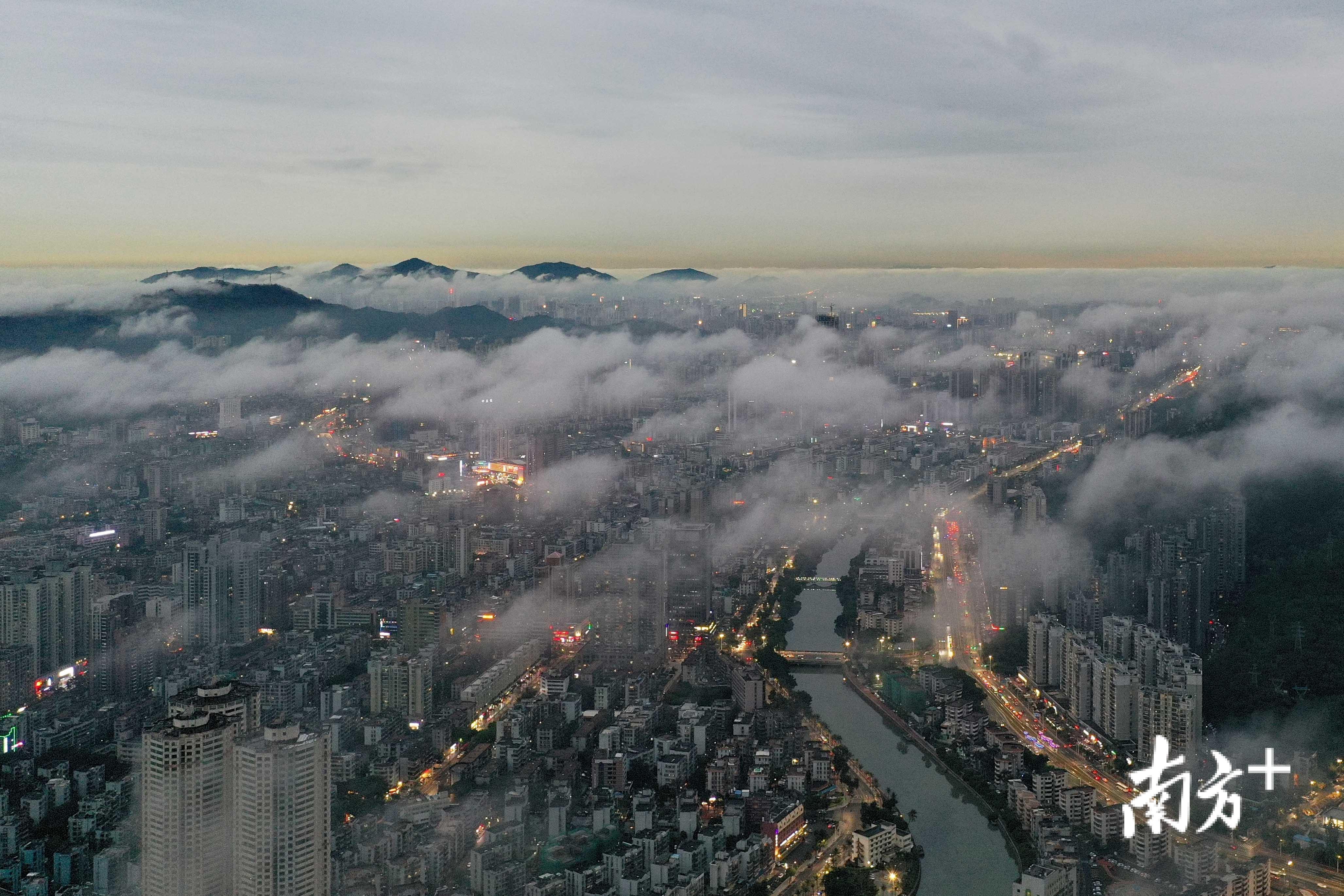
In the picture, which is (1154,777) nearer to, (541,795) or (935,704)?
(935,704)

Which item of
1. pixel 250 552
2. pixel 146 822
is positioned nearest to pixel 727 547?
pixel 250 552

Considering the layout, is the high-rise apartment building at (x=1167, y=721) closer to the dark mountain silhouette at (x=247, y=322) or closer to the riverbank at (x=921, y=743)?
the riverbank at (x=921, y=743)

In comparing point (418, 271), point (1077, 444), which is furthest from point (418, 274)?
point (1077, 444)

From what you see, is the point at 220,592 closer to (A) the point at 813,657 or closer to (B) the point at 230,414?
(A) the point at 813,657

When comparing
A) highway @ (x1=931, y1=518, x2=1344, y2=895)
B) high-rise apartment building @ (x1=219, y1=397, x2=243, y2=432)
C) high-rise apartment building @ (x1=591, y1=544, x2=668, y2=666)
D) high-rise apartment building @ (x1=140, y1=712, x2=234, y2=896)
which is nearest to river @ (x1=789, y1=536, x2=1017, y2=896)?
highway @ (x1=931, y1=518, x2=1344, y2=895)

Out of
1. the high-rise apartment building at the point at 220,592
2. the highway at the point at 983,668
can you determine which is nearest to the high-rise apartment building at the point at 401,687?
the high-rise apartment building at the point at 220,592
